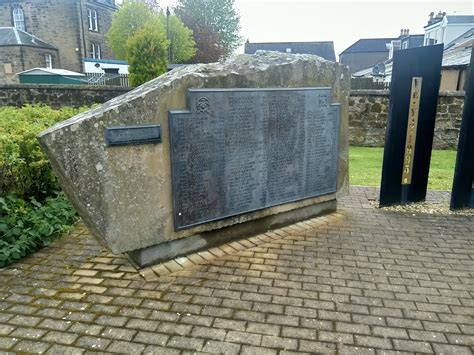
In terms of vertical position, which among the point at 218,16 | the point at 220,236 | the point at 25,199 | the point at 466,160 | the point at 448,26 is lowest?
the point at 220,236

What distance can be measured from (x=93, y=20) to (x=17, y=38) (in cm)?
776

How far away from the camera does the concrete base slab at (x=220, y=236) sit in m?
4.23

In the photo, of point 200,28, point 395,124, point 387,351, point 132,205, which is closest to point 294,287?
point 387,351

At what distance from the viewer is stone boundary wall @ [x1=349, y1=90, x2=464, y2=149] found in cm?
1277

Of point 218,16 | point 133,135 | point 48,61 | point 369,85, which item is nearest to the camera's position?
point 133,135

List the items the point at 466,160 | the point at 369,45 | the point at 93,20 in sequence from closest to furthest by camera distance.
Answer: the point at 466,160 < the point at 93,20 < the point at 369,45

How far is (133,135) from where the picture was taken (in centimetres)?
378

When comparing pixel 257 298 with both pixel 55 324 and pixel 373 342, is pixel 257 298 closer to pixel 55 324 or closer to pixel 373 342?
pixel 373 342

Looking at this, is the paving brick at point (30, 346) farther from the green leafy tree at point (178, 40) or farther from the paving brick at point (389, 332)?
the green leafy tree at point (178, 40)

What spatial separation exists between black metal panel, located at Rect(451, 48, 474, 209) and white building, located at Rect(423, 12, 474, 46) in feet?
95.0

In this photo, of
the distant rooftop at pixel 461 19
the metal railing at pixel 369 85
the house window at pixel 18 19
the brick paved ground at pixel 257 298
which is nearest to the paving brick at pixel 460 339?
the brick paved ground at pixel 257 298

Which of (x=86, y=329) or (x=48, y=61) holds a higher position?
(x=48, y=61)

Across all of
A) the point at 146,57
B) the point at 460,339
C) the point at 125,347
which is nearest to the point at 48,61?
the point at 146,57

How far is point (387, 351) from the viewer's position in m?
2.88
